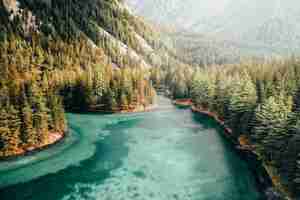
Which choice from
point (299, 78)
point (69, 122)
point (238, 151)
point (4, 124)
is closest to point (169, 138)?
point (238, 151)

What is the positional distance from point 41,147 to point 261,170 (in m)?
53.7

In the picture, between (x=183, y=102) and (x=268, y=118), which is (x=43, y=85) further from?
(x=183, y=102)

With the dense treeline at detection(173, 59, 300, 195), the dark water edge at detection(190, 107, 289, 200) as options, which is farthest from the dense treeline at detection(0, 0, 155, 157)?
the dark water edge at detection(190, 107, 289, 200)

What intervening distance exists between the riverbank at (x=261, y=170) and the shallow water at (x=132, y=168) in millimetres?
2069

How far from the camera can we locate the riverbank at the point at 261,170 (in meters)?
57.5

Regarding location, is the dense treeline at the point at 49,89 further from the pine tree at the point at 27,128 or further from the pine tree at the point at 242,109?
the pine tree at the point at 242,109

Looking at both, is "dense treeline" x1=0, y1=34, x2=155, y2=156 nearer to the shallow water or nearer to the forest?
the forest

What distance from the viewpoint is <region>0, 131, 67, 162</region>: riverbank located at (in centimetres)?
7388

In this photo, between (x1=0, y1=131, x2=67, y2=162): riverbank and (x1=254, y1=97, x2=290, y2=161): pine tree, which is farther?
(x1=0, y1=131, x2=67, y2=162): riverbank

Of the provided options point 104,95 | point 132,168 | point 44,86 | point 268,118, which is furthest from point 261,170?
point 104,95

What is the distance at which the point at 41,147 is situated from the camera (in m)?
81.1

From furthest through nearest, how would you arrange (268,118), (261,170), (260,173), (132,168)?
(268,118) < (132,168) < (261,170) < (260,173)

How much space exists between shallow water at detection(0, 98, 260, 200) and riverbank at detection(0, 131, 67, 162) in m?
1.98

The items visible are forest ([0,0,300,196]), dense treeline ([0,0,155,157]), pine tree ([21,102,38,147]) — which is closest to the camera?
forest ([0,0,300,196])
